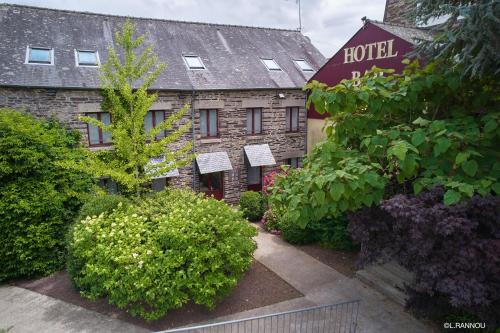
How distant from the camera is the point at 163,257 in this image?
700 cm

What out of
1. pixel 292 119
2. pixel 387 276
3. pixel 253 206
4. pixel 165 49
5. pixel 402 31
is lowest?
pixel 387 276

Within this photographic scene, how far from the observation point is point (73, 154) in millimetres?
10344

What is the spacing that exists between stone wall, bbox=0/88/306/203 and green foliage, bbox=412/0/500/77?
34.1 ft

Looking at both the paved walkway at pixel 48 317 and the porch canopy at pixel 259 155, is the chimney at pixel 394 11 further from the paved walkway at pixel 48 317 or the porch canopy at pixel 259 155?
the paved walkway at pixel 48 317

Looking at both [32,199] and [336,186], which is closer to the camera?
[336,186]

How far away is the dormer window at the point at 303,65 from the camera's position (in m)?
18.2

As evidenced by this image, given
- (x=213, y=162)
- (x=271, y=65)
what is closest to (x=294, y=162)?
(x=213, y=162)

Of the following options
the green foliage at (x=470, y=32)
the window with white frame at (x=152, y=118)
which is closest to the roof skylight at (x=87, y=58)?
the window with white frame at (x=152, y=118)

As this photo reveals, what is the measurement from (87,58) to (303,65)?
1085 cm

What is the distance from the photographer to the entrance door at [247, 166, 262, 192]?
16688 mm

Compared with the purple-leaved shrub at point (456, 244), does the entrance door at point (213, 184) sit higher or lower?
lower

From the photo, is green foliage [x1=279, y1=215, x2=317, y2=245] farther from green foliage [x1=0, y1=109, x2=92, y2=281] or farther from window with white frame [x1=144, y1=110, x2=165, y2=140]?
window with white frame [x1=144, y1=110, x2=165, y2=140]

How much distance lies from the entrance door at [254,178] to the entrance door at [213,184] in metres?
1.49

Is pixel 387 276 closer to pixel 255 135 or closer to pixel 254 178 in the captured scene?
pixel 254 178
